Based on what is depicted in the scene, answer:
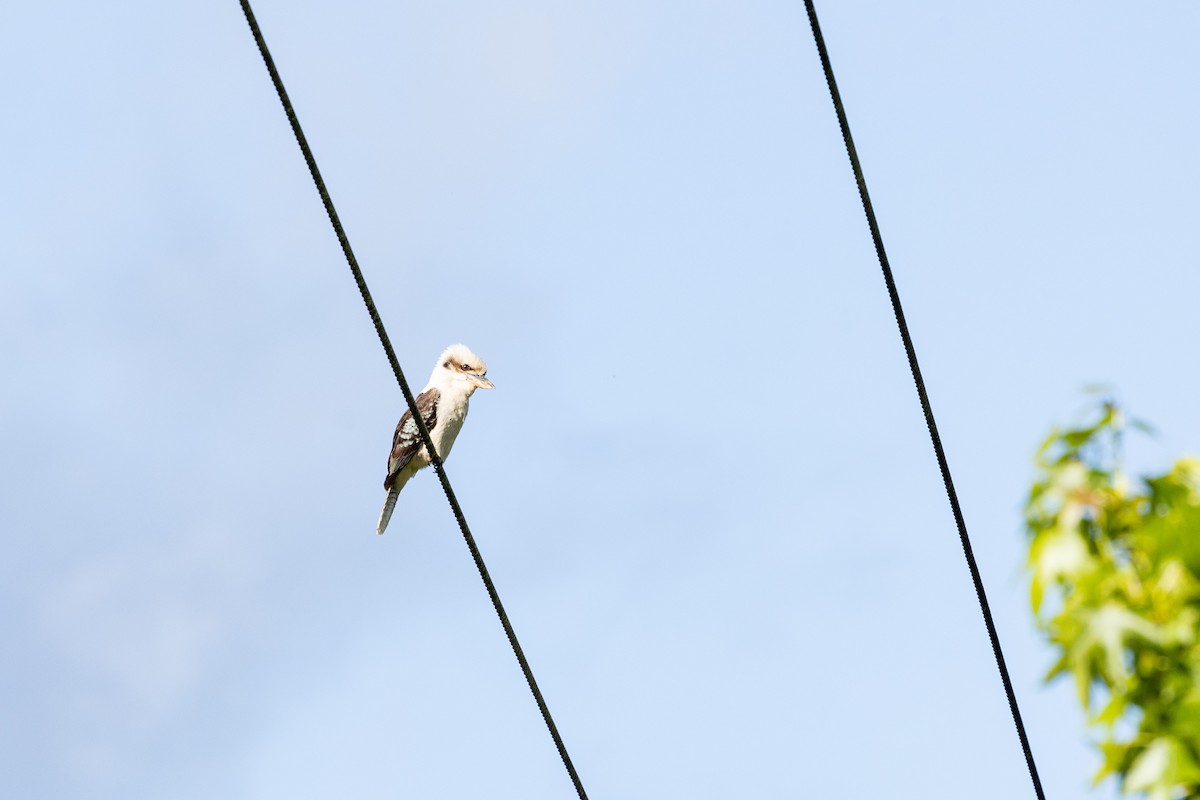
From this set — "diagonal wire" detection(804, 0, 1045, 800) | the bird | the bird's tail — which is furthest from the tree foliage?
the bird's tail

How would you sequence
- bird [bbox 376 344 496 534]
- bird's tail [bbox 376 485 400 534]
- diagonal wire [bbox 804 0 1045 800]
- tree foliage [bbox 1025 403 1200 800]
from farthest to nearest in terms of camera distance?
bird's tail [bbox 376 485 400 534] → bird [bbox 376 344 496 534] → diagonal wire [bbox 804 0 1045 800] → tree foliage [bbox 1025 403 1200 800]

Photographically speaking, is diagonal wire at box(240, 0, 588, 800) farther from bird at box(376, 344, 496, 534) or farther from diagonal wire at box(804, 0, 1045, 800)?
bird at box(376, 344, 496, 534)

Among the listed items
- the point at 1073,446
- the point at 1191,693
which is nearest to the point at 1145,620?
the point at 1191,693

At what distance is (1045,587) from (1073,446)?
242 millimetres

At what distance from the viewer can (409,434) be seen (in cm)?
1162

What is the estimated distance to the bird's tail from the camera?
1217 cm

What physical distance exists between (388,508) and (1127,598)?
1012 cm

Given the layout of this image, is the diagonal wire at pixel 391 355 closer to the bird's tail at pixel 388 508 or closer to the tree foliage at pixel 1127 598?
the tree foliage at pixel 1127 598

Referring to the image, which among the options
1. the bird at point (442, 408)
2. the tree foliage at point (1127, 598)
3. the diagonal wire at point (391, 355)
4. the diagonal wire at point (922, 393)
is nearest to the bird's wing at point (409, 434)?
the bird at point (442, 408)

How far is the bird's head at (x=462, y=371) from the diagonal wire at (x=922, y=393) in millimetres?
6890

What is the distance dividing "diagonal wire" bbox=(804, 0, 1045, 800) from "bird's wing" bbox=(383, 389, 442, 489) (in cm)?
685

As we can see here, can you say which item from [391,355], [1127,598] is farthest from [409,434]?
[1127,598]

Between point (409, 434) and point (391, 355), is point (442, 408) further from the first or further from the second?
point (391, 355)

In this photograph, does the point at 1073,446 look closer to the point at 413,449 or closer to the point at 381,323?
the point at 381,323
